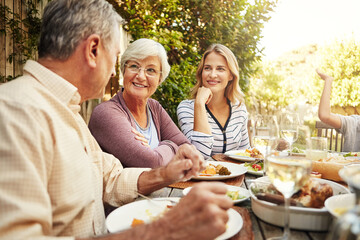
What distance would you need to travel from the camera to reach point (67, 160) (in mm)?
867

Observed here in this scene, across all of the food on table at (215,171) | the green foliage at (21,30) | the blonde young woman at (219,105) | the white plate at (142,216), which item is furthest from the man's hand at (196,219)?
the green foliage at (21,30)

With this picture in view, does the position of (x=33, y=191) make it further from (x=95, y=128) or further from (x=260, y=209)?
(x=95, y=128)

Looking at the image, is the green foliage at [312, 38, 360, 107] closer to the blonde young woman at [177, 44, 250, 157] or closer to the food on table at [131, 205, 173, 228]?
the blonde young woman at [177, 44, 250, 157]

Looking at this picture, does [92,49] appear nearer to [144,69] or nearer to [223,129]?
[144,69]

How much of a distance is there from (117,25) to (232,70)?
245 cm

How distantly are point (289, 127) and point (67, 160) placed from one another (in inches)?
58.6

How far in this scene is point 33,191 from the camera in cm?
72

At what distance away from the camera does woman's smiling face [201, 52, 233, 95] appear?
3439 millimetres

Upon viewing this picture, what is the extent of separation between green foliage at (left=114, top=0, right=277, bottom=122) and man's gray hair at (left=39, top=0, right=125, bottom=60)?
325 centimetres

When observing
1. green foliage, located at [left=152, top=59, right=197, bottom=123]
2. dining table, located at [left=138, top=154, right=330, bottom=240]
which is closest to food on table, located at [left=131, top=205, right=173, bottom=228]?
dining table, located at [left=138, top=154, right=330, bottom=240]

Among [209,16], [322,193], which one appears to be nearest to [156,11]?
[209,16]

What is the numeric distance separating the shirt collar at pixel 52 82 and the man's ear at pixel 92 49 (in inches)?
5.0

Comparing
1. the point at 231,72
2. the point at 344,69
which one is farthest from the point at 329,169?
the point at 344,69

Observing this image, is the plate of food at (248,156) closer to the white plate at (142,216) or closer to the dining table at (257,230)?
the dining table at (257,230)
